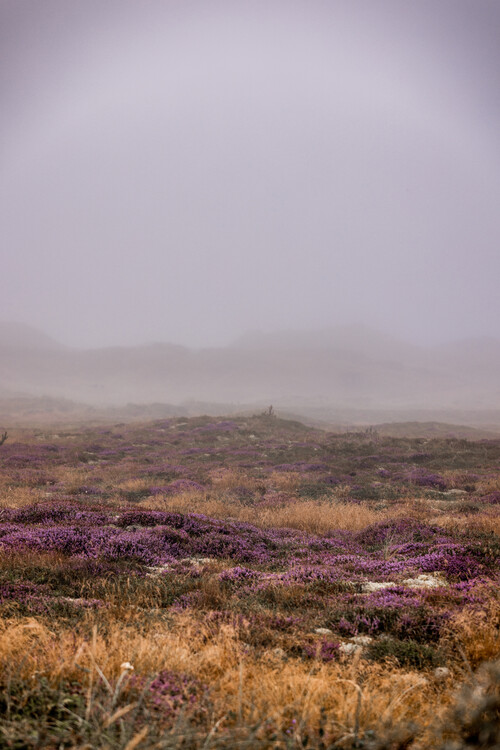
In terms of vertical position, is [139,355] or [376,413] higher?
[139,355]

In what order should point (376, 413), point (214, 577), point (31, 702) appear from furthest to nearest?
point (376, 413), point (214, 577), point (31, 702)

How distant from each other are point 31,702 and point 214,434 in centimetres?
3349

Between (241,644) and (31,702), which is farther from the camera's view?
(241,644)

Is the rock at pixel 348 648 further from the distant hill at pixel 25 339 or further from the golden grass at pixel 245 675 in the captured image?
the distant hill at pixel 25 339

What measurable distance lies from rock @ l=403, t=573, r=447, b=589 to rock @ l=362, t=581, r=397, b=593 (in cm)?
28

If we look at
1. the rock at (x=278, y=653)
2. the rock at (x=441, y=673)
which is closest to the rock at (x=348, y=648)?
the rock at (x=278, y=653)

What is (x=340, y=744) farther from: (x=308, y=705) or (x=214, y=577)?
(x=214, y=577)

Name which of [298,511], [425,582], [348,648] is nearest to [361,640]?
[348,648]

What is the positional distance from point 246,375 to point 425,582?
15271 cm

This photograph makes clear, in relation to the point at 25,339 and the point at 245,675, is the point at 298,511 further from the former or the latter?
the point at 25,339

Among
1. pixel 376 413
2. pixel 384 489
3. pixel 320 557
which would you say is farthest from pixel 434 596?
pixel 376 413

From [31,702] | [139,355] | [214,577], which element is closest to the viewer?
[31,702]

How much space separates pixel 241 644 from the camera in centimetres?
402

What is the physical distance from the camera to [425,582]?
6262mm
